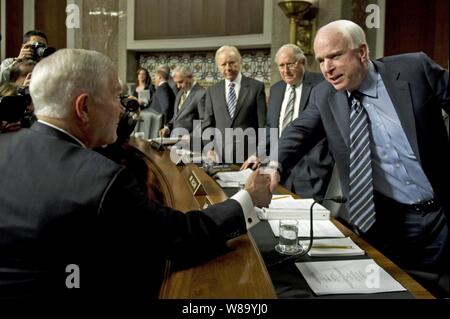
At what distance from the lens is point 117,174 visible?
97 centimetres

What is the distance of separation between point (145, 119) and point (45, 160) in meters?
4.08

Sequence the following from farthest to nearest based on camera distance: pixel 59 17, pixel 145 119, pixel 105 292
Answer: pixel 59 17
pixel 145 119
pixel 105 292

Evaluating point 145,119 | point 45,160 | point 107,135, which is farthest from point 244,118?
point 45,160

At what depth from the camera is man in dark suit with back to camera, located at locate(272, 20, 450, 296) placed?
1.68m

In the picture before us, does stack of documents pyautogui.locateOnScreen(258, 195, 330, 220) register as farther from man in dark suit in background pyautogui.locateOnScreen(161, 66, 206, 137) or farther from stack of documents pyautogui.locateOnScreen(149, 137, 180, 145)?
man in dark suit in background pyautogui.locateOnScreen(161, 66, 206, 137)

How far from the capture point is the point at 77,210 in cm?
95

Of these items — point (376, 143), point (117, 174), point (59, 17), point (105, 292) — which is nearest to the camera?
point (117, 174)

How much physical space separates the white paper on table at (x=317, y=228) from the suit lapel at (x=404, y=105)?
0.43 m

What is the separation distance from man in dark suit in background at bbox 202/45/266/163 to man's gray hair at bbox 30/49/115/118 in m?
2.58

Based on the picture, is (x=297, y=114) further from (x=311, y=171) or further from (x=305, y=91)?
(x=311, y=171)

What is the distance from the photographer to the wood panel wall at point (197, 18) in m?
6.31

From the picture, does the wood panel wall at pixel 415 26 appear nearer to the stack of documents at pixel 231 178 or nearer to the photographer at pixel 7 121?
the stack of documents at pixel 231 178

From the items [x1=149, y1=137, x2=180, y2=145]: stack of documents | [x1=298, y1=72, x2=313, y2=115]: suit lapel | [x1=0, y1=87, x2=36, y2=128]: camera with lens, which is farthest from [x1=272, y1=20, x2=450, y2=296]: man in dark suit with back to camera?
[x1=149, y1=137, x2=180, y2=145]: stack of documents
